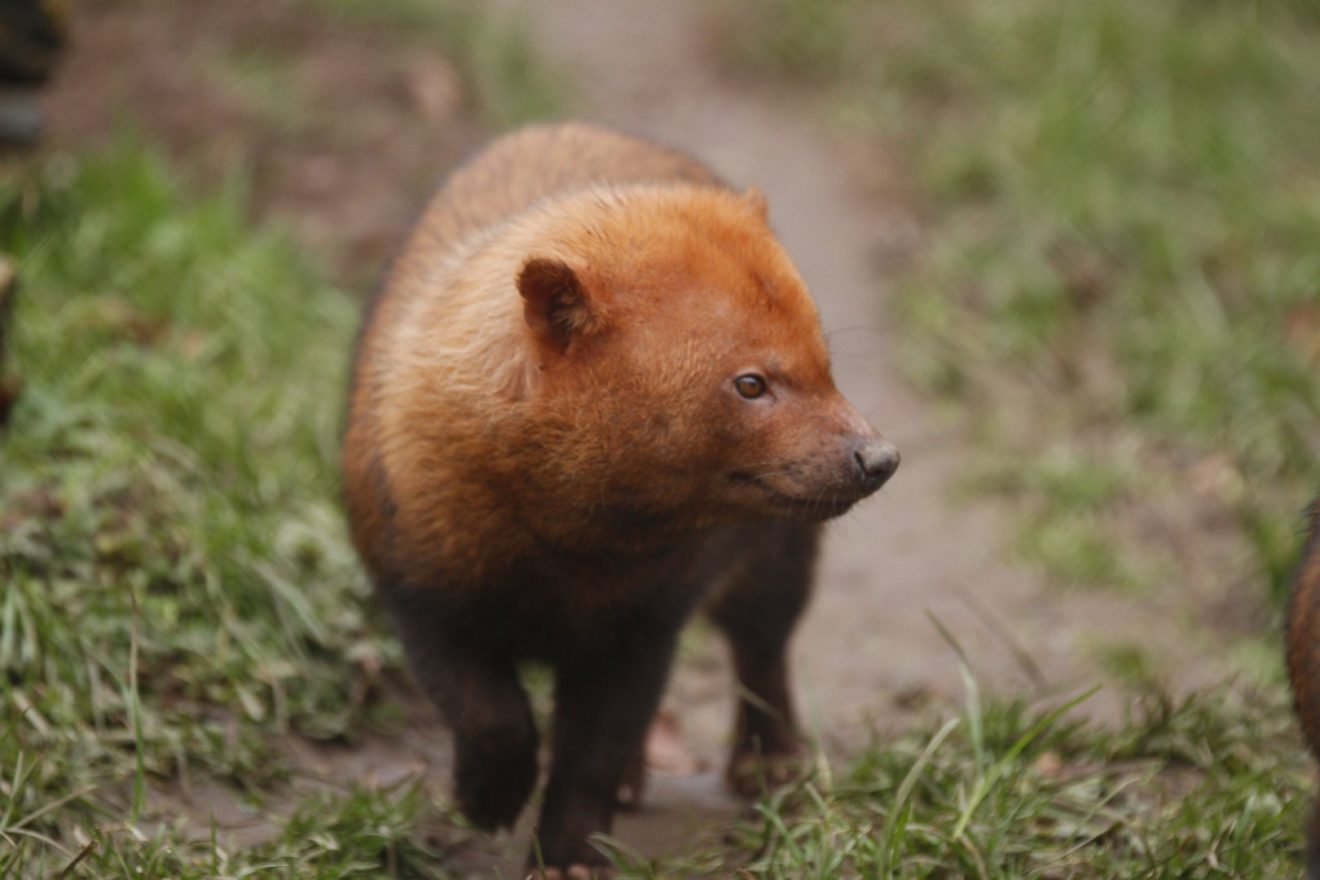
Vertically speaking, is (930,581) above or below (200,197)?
below

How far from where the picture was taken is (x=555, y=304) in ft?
13.2

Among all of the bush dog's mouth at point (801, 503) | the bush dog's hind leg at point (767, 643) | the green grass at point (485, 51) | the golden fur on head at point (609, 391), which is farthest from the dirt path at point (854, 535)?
the golden fur on head at point (609, 391)

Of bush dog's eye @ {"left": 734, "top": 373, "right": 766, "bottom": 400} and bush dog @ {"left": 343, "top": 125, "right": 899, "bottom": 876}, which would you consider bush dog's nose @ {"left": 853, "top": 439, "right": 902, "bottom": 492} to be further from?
bush dog's eye @ {"left": 734, "top": 373, "right": 766, "bottom": 400}

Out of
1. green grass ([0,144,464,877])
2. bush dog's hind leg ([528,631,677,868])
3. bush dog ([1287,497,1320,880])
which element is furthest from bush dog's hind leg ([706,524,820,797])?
bush dog ([1287,497,1320,880])

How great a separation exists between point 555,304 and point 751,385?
20.1 inches

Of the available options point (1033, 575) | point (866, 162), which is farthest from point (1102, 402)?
point (866, 162)

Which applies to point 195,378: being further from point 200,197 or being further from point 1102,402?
point 1102,402

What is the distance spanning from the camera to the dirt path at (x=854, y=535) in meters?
6.68

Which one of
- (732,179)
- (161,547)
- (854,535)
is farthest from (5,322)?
(732,179)

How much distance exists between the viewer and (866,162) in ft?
34.7

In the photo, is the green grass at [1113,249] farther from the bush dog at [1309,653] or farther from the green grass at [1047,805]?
the bush dog at [1309,653]

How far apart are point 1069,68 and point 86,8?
597 cm

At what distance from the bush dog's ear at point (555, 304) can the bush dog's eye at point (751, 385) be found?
37 centimetres

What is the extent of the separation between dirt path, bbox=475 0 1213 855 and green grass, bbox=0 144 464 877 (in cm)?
119
